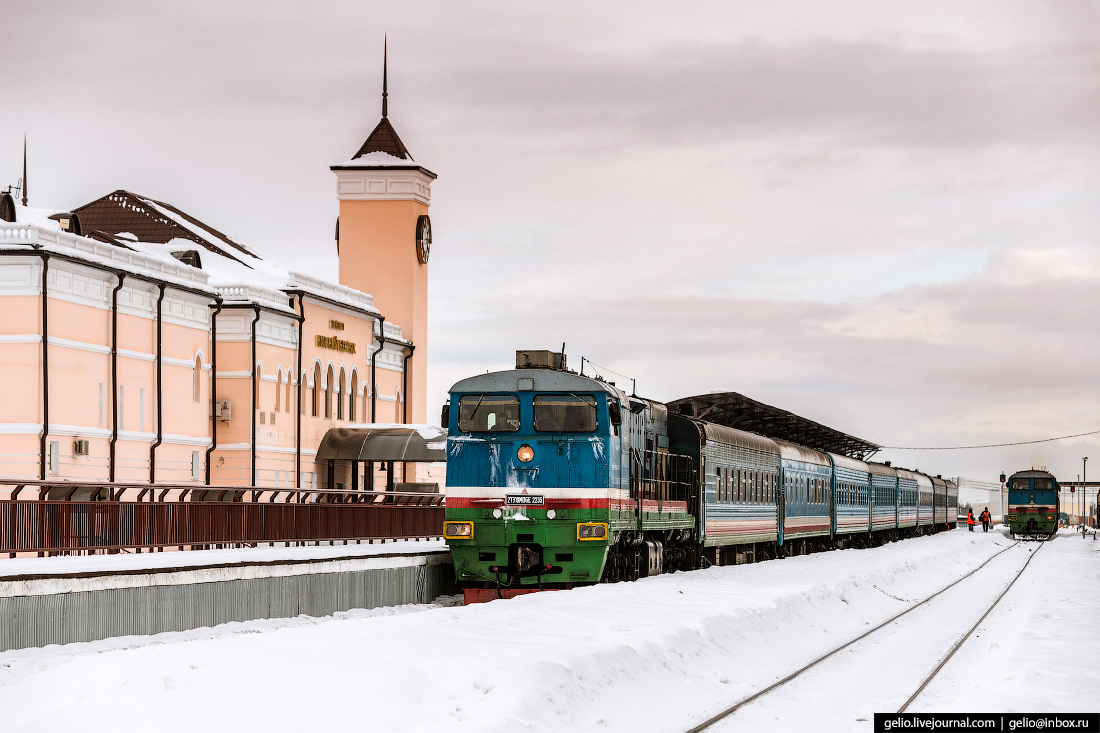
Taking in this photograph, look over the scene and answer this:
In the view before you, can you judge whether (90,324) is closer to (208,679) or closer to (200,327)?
(200,327)

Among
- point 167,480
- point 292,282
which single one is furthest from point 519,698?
point 292,282

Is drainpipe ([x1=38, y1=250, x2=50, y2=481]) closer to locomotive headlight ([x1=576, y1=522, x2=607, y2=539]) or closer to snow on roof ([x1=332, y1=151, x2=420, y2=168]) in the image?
locomotive headlight ([x1=576, y1=522, x2=607, y2=539])

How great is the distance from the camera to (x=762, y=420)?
4388 centimetres

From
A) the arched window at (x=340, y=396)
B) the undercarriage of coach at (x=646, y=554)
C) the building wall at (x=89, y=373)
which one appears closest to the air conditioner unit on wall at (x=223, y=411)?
the building wall at (x=89, y=373)

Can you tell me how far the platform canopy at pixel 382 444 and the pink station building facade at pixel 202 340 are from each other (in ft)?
2.33

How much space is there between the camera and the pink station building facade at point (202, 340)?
121ft

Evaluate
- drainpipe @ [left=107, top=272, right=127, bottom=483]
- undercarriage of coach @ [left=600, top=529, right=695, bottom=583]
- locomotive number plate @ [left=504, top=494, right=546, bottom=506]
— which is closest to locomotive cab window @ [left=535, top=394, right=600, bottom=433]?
locomotive number plate @ [left=504, top=494, right=546, bottom=506]

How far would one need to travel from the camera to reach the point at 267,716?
10633mm

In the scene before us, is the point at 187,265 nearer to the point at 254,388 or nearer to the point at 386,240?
the point at 254,388

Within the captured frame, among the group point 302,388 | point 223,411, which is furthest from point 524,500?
point 302,388

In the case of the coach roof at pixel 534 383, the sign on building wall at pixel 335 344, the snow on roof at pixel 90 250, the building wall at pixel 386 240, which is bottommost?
the coach roof at pixel 534 383

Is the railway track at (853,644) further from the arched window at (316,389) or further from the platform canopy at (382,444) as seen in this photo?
the arched window at (316,389)

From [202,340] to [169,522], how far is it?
21.6 m

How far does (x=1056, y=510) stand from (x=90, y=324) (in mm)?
50845
